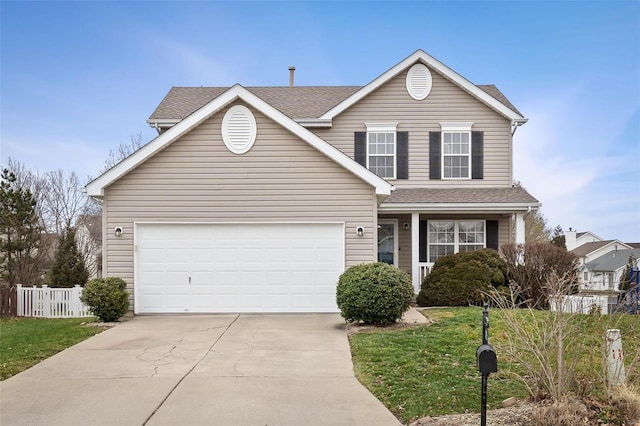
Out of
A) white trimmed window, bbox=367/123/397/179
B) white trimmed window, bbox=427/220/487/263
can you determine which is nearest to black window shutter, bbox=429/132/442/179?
white trimmed window, bbox=367/123/397/179

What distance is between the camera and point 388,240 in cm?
1619

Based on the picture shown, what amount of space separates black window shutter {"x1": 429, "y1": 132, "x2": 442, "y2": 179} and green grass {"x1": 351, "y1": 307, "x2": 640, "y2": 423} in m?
7.41

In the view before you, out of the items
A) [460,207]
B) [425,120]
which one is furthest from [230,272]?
[425,120]

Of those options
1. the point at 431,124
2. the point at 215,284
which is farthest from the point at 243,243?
the point at 431,124

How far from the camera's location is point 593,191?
1736 centimetres

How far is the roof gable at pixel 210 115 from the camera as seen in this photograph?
11.8 m

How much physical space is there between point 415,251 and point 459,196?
2304mm

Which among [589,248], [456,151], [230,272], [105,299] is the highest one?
[456,151]

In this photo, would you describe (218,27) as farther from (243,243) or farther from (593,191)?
(593,191)

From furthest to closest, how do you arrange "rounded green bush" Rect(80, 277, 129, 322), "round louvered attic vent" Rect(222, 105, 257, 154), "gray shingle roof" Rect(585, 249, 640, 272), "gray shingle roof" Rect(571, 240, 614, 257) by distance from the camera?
"gray shingle roof" Rect(571, 240, 614, 257), "gray shingle roof" Rect(585, 249, 640, 272), "round louvered attic vent" Rect(222, 105, 257, 154), "rounded green bush" Rect(80, 277, 129, 322)

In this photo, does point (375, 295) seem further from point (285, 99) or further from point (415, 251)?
point (285, 99)

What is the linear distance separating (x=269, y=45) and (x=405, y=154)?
6229mm

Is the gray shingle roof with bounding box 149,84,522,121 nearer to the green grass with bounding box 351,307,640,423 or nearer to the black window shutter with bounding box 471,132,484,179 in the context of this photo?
the black window shutter with bounding box 471,132,484,179

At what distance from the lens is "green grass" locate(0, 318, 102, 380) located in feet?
24.9
